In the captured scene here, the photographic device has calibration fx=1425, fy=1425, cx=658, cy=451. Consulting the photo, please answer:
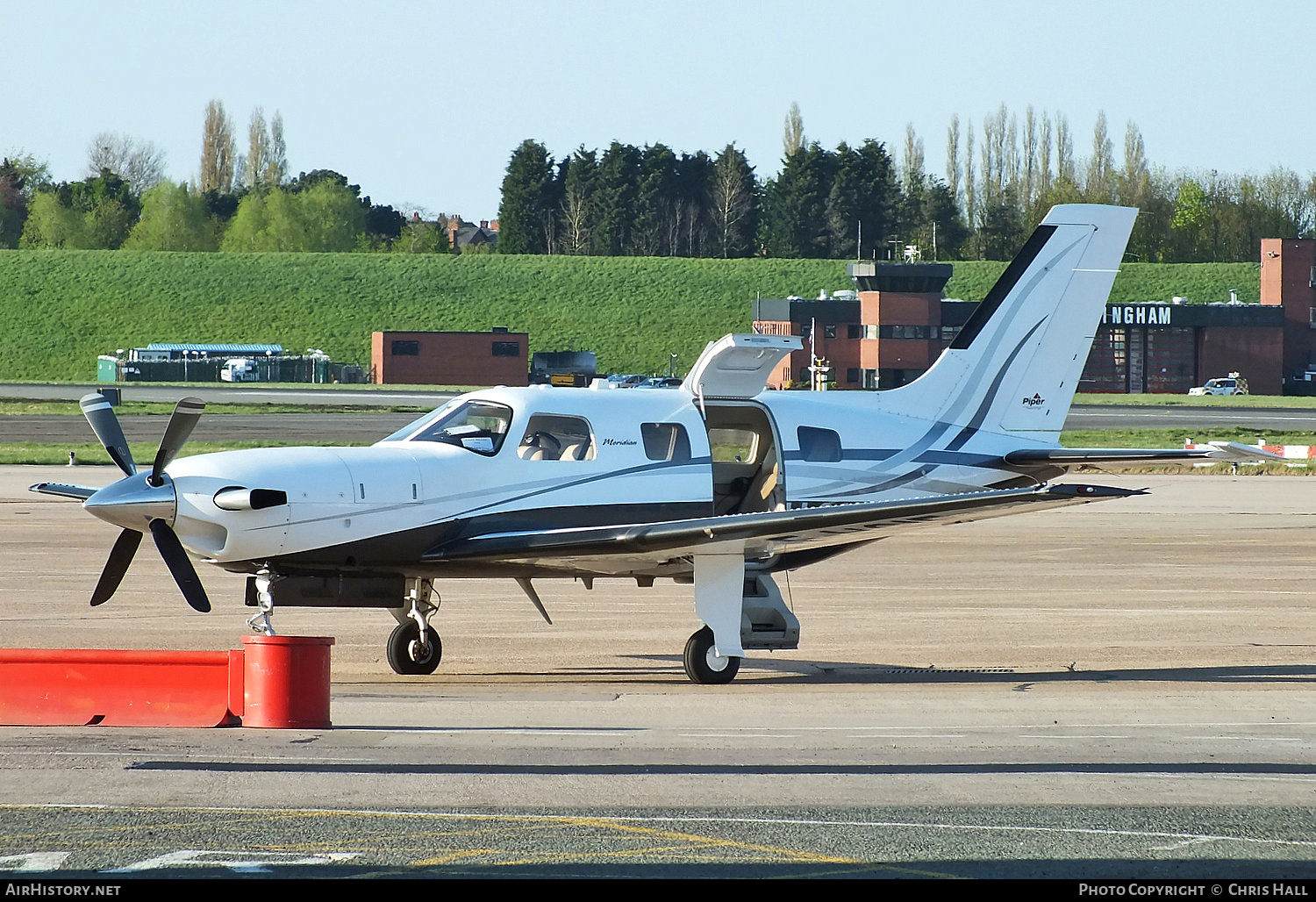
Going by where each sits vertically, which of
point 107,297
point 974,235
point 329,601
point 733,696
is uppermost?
point 974,235

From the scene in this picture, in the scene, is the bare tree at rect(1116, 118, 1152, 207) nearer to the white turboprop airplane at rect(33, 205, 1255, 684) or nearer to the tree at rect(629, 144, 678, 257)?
the tree at rect(629, 144, 678, 257)

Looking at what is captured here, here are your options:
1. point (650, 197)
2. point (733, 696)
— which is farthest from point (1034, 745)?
point (650, 197)

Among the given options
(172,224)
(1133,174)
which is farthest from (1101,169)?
(172,224)

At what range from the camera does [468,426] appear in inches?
537

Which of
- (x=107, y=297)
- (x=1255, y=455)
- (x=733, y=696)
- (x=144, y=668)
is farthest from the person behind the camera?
(x=107, y=297)

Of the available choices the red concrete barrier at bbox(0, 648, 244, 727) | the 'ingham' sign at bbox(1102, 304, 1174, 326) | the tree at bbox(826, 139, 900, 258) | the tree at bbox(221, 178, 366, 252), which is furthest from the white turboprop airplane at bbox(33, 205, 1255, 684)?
the tree at bbox(221, 178, 366, 252)

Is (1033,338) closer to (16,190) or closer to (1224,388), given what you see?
(1224,388)

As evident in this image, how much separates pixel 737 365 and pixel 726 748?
5307 mm

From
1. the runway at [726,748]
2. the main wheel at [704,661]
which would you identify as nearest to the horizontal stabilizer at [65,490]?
the runway at [726,748]

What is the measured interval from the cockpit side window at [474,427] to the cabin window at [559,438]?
278 mm

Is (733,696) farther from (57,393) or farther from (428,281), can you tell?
(428,281)

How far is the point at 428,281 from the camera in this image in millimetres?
116000

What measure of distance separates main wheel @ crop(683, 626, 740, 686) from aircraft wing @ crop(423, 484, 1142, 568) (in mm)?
816
